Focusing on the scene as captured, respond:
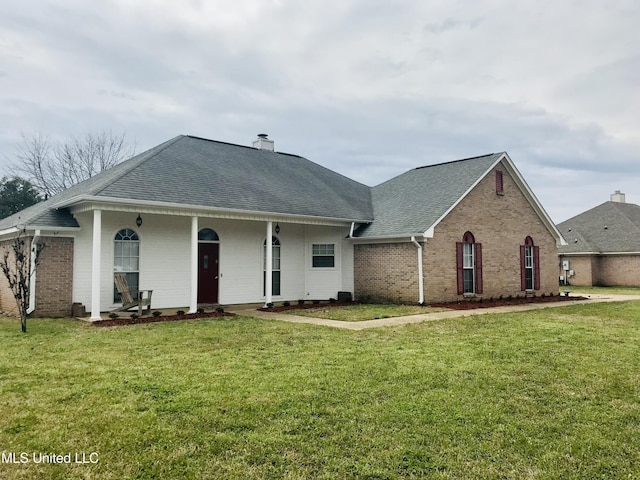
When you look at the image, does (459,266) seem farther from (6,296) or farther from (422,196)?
(6,296)

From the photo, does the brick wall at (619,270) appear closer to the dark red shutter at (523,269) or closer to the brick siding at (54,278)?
the dark red shutter at (523,269)

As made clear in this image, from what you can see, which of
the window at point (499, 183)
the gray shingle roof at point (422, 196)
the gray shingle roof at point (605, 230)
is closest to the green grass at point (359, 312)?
the gray shingle roof at point (422, 196)

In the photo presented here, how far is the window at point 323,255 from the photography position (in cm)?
1795

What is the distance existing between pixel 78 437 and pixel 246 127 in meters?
26.3

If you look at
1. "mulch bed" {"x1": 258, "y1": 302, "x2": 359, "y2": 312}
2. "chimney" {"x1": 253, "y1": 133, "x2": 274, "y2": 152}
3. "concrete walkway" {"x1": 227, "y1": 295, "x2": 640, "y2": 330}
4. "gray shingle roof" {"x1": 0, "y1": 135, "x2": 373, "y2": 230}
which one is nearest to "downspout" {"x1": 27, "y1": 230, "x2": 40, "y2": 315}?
"gray shingle roof" {"x1": 0, "y1": 135, "x2": 373, "y2": 230}

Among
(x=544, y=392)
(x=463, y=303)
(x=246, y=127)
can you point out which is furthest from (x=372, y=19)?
(x=246, y=127)

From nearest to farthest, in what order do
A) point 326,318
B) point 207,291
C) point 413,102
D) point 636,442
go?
point 636,442, point 326,318, point 207,291, point 413,102

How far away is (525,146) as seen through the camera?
76.7 ft

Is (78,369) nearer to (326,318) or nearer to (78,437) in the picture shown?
(78,437)

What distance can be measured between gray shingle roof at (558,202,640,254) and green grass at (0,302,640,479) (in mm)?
24579

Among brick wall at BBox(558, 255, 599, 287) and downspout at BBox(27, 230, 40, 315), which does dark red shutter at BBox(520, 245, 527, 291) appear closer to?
brick wall at BBox(558, 255, 599, 287)

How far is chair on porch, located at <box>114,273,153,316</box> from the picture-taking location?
12.4 meters

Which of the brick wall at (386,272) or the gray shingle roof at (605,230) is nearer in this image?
the brick wall at (386,272)

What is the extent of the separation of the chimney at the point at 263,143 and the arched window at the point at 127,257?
942cm
